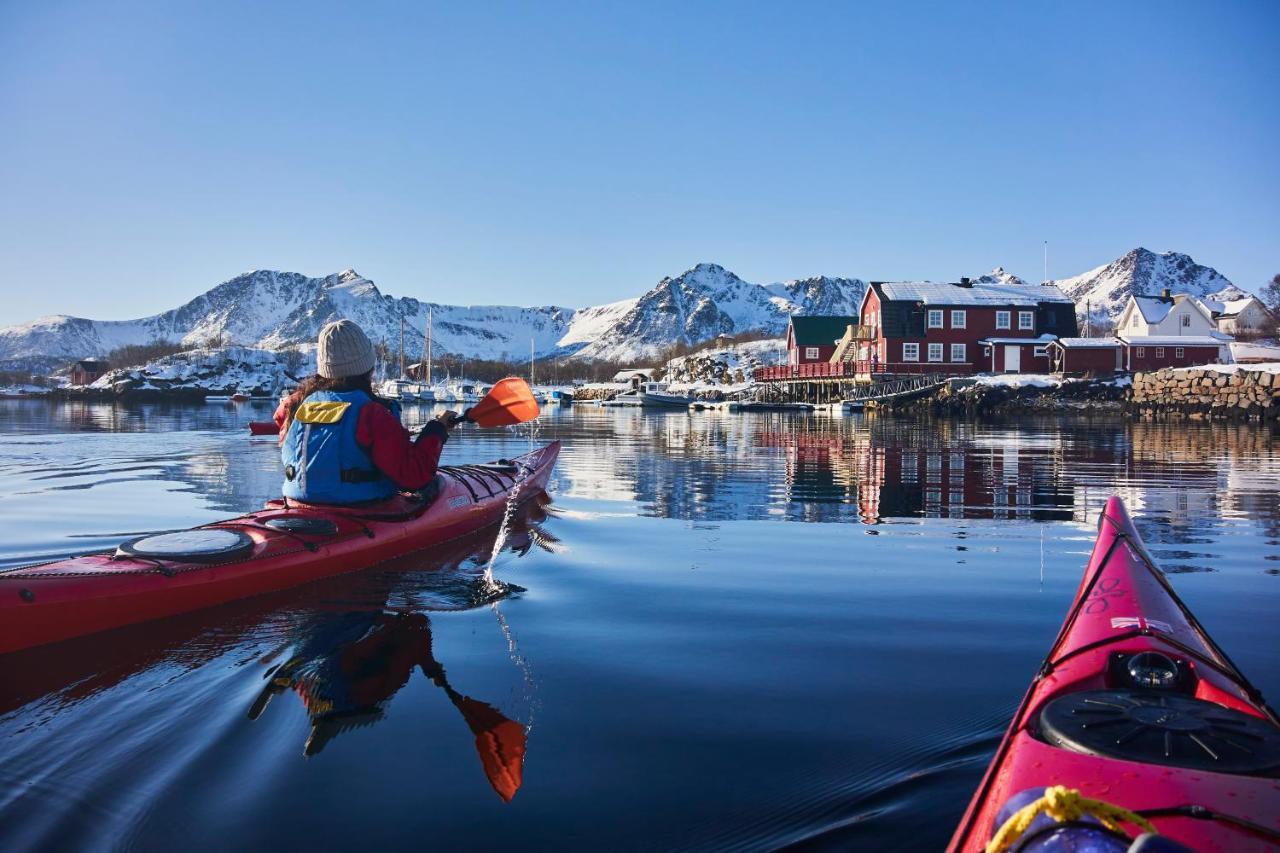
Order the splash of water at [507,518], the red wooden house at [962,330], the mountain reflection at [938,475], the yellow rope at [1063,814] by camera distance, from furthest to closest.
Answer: the red wooden house at [962,330] < the mountain reflection at [938,475] < the splash of water at [507,518] < the yellow rope at [1063,814]

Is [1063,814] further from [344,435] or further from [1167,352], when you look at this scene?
[1167,352]

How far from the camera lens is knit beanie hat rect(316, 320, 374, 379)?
269 inches

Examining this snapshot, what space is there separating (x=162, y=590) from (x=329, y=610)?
1080 mm

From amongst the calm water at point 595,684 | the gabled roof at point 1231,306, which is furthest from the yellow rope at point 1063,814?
the gabled roof at point 1231,306

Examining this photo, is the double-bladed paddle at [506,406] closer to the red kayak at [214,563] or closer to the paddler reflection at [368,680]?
the red kayak at [214,563]

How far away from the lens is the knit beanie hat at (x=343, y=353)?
684 cm

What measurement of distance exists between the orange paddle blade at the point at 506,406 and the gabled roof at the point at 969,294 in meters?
47.5

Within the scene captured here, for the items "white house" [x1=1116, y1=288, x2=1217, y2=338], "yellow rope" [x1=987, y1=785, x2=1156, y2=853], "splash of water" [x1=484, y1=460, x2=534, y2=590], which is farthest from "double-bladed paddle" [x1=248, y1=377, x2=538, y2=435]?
"white house" [x1=1116, y1=288, x2=1217, y2=338]

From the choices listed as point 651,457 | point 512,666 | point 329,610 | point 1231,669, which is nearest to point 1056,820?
point 1231,669

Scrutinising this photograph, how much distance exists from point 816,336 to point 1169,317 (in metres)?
28.1

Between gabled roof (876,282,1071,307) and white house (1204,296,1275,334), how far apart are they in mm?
42825

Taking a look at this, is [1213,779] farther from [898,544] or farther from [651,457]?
[651,457]

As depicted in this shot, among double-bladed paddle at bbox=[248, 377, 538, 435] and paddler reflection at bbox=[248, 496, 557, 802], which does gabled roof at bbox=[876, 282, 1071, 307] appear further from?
paddler reflection at bbox=[248, 496, 557, 802]

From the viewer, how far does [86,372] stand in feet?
395
